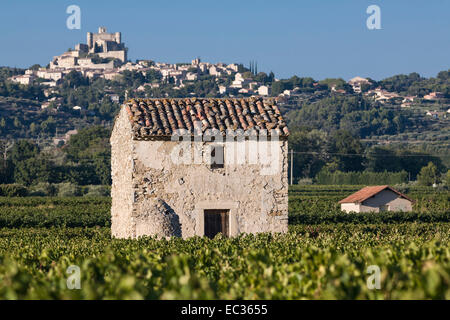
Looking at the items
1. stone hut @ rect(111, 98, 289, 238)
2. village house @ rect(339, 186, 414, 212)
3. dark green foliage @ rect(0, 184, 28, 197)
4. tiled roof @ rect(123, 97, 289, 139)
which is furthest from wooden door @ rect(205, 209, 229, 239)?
dark green foliage @ rect(0, 184, 28, 197)

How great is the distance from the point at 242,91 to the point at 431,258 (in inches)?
7552

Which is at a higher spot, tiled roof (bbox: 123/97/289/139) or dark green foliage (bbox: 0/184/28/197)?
tiled roof (bbox: 123/97/289/139)

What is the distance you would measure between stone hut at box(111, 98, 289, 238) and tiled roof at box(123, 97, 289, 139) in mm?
28

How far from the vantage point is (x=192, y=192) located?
18.0 metres

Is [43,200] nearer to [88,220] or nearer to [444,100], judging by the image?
[88,220]

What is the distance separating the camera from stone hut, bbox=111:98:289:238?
17750 mm

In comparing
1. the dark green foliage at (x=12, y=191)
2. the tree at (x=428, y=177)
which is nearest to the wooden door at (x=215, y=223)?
the dark green foliage at (x=12, y=191)

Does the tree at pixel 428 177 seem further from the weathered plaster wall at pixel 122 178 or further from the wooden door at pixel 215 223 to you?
the wooden door at pixel 215 223

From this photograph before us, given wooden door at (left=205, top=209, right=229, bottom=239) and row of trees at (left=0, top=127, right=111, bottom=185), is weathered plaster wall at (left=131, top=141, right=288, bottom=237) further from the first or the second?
row of trees at (left=0, top=127, right=111, bottom=185)

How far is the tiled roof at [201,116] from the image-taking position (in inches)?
725

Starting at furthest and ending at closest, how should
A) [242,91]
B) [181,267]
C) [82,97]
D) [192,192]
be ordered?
[242,91]
[82,97]
[192,192]
[181,267]

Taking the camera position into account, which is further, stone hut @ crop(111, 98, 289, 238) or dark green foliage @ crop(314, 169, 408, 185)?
dark green foliage @ crop(314, 169, 408, 185)

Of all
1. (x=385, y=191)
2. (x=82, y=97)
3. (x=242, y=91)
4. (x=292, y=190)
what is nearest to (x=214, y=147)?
(x=385, y=191)

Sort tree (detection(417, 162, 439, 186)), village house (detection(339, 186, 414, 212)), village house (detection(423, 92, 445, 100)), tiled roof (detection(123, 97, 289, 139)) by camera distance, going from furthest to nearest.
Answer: village house (detection(423, 92, 445, 100)) < tree (detection(417, 162, 439, 186)) < village house (detection(339, 186, 414, 212)) < tiled roof (detection(123, 97, 289, 139))
